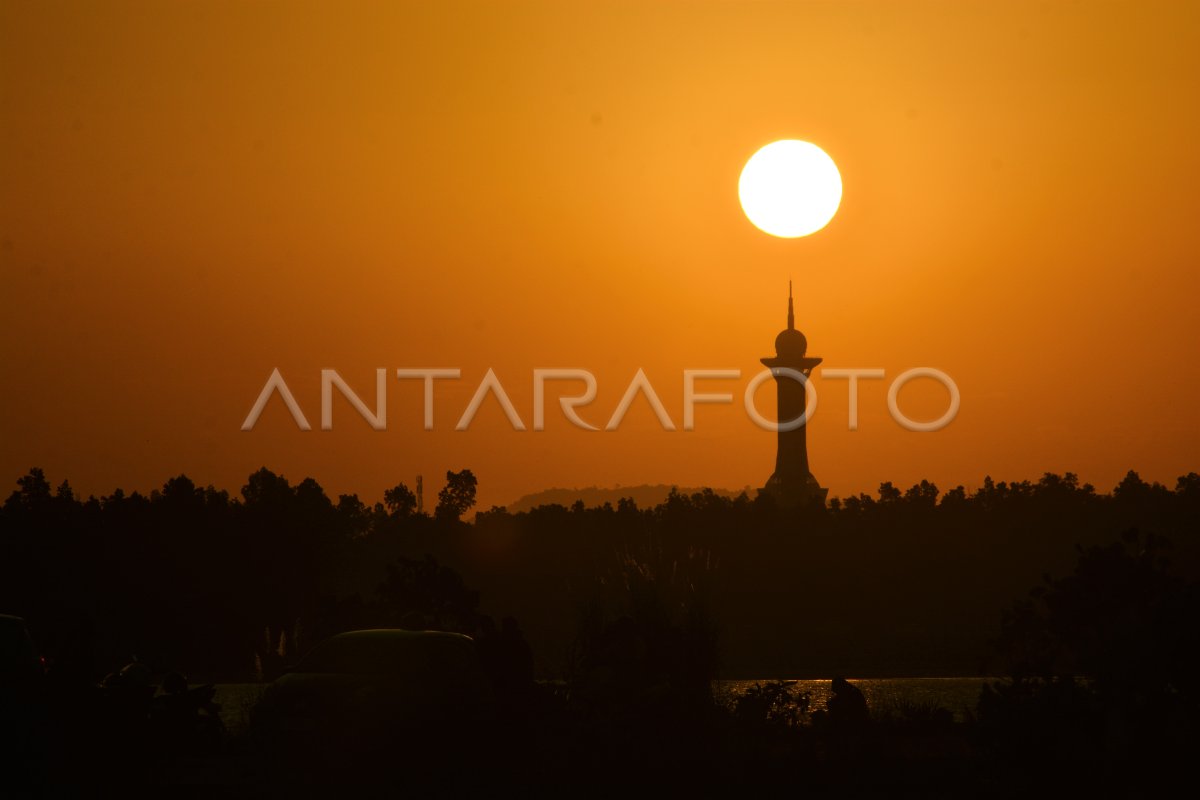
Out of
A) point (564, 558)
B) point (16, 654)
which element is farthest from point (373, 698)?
point (564, 558)

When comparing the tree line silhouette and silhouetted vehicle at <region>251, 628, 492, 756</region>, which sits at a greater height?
the tree line silhouette

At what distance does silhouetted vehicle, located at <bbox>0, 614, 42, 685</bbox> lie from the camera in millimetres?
18820

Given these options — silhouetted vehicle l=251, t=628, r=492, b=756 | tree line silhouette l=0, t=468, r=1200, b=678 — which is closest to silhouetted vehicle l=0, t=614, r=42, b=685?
silhouetted vehicle l=251, t=628, r=492, b=756

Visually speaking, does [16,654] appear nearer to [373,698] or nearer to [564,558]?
[373,698]

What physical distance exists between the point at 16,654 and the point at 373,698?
429 cm

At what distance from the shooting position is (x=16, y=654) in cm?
1911

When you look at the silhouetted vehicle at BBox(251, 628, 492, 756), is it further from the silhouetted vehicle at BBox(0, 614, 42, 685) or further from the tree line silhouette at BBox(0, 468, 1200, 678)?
the tree line silhouette at BBox(0, 468, 1200, 678)

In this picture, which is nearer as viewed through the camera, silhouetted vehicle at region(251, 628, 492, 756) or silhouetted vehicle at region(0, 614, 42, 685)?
silhouetted vehicle at region(251, 628, 492, 756)

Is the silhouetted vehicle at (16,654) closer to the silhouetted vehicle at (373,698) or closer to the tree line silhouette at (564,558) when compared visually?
the silhouetted vehicle at (373,698)

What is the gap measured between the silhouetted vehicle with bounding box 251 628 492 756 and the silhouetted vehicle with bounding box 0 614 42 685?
9.25ft

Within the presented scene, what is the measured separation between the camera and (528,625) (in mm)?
121562

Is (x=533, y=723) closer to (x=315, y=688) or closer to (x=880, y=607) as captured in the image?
(x=315, y=688)

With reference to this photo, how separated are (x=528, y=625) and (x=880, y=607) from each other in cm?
2784

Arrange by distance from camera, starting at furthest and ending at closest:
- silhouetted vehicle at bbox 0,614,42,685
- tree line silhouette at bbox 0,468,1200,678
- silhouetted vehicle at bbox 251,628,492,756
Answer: tree line silhouette at bbox 0,468,1200,678 → silhouetted vehicle at bbox 0,614,42,685 → silhouetted vehicle at bbox 251,628,492,756
